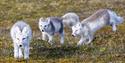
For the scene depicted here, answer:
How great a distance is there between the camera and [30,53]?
1859 centimetres

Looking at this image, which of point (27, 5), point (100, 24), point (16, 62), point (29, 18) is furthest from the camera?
point (27, 5)

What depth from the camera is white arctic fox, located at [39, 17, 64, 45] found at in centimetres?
2136

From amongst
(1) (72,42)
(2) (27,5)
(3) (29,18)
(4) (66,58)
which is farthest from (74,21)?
(2) (27,5)

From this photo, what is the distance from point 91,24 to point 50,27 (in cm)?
220

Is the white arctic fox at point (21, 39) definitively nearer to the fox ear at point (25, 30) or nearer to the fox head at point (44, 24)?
the fox ear at point (25, 30)

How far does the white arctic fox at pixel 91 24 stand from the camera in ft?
70.8

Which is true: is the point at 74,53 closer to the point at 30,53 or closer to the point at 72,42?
the point at 30,53

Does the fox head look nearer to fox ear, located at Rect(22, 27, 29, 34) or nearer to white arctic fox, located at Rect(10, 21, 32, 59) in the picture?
white arctic fox, located at Rect(10, 21, 32, 59)

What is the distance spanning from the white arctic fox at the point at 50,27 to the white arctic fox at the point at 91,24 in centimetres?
97

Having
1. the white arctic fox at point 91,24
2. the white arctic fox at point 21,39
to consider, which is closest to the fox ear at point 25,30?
the white arctic fox at point 21,39

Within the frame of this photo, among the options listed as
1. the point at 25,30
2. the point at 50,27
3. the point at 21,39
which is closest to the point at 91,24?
the point at 50,27

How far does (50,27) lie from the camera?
22.0 meters

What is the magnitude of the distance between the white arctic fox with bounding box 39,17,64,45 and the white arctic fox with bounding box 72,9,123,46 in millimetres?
966

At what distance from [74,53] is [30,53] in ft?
5.76
